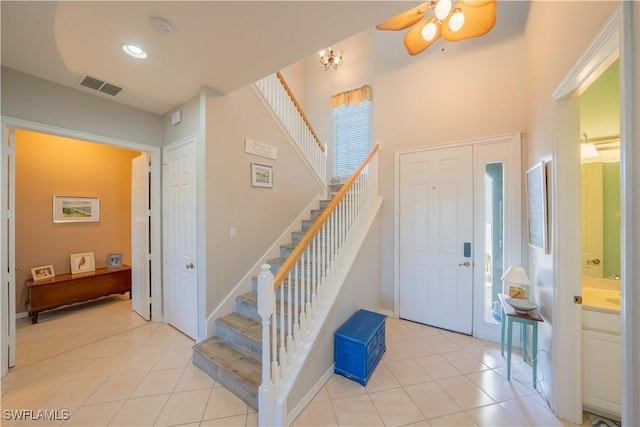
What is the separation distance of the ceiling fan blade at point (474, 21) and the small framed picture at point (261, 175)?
2.54 meters

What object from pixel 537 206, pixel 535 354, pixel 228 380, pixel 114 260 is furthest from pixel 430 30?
pixel 114 260

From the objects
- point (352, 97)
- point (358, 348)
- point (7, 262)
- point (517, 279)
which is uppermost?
point (352, 97)

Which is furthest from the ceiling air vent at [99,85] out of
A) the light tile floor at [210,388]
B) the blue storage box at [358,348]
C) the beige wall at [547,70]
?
the beige wall at [547,70]

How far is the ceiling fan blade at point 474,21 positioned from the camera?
7.58 ft

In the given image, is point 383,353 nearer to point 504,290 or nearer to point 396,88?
point 504,290

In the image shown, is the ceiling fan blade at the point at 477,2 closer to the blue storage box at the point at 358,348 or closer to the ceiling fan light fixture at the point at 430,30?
the ceiling fan light fixture at the point at 430,30

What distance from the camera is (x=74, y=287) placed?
366cm

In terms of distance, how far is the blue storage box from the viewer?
7.11 ft

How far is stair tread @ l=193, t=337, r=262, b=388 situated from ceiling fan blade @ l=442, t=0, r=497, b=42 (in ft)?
12.3

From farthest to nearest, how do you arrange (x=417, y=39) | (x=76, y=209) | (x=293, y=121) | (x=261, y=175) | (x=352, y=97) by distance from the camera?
(x=352, y=97) → (x=76, y=209) → (x=293, y=121) → (x=261, y=175) → (x=417, y=39)

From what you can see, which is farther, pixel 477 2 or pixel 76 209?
pixel 76 209

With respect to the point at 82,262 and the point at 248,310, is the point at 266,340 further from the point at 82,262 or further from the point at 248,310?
the point at 82,262

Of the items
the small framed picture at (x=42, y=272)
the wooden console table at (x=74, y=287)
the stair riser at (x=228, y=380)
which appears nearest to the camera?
the stair riser at (x=228, y=380)

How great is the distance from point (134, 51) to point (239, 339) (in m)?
2.79
